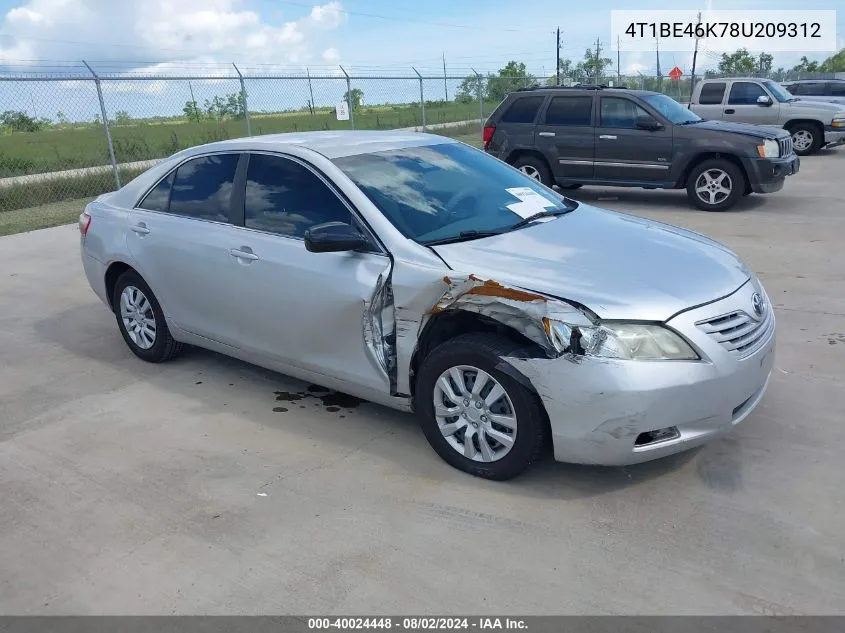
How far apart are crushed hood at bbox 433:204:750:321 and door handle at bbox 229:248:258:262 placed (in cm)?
121

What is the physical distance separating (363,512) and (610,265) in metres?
1.63

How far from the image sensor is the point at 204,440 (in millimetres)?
4148

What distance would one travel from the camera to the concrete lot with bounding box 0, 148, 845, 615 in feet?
9.29

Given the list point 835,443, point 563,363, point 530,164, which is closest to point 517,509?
point 563,363

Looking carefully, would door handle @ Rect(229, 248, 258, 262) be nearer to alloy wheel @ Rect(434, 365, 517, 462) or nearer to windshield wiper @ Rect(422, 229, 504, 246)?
windshield wiper @ Rect(422, 229, 504, 246)

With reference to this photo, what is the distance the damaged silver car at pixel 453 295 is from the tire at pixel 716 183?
662 centimetres

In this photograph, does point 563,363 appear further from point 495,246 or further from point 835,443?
point 835,443

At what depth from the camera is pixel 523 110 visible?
39.0 ft

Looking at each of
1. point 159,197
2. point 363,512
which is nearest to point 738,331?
point 363,512

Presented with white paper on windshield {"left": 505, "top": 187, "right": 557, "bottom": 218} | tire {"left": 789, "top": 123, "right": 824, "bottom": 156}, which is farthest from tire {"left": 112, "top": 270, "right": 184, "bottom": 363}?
tire {"left": 789, "top": 123, "right": 824, "bottom": 156}

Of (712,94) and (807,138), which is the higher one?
(712,94)

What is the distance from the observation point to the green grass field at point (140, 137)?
60.6 ft

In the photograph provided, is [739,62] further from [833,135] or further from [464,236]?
[464,236]
